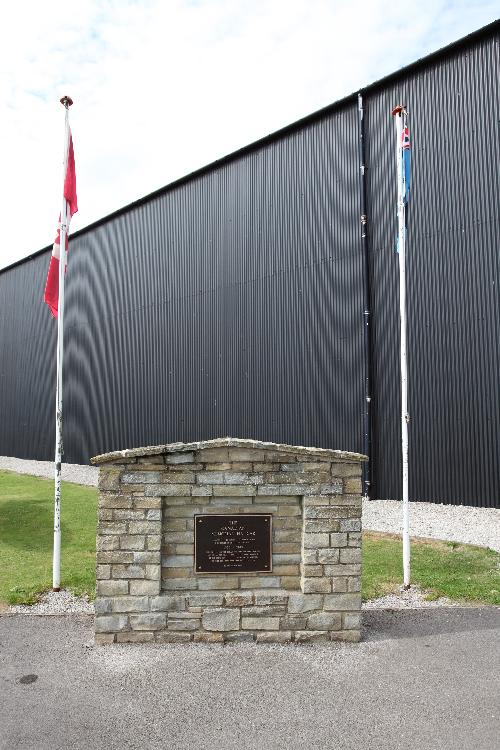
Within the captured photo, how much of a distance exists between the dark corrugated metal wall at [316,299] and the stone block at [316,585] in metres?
9.86

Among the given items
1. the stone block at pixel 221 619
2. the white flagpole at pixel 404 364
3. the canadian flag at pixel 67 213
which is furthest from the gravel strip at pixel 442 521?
the canadian flag at pixel 67 213

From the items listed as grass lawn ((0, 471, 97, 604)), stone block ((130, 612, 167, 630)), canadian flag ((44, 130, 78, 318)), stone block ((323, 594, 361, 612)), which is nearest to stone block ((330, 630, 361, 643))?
stone block ((323, 594, 361, 612))

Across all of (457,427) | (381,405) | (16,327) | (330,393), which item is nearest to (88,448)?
(16,327)

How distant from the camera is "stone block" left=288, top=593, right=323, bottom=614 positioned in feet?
21.2

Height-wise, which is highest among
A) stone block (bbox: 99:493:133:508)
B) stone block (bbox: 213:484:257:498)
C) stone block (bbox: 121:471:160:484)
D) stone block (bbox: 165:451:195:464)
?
stone block (bbox: 165:451:195:464)

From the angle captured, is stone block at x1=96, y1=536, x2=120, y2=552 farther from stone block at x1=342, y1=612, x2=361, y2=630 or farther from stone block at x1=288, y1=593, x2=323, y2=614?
stone block at x1=342, y1=612, x2=361, y2=630

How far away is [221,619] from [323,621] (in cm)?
113

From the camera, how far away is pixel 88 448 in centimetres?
2741

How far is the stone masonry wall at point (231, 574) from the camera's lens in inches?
252

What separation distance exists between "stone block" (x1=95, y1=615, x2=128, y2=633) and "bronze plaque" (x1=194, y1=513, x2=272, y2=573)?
0.96 meters

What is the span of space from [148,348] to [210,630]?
741 inches

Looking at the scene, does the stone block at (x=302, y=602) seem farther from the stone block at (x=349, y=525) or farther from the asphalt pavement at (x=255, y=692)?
the stone block at (x=349, y=525)

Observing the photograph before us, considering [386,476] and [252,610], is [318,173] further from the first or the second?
[252,610]

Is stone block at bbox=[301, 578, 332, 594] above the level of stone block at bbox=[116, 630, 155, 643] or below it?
above
